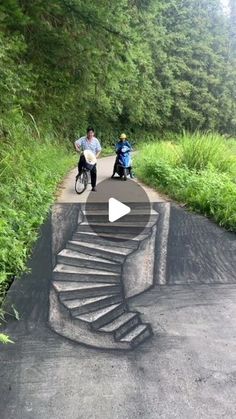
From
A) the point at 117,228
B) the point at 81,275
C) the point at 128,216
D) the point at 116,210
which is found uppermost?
the point at 81,275

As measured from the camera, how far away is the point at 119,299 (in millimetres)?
4227

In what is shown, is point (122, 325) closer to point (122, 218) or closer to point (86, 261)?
point (86, 261)

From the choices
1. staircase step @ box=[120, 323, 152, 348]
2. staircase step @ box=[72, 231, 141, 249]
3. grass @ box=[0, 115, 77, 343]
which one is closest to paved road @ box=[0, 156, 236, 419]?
staircase step @ box=[120, 323, 152, 348]

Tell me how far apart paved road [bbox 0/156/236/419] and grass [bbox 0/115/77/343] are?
0.31m

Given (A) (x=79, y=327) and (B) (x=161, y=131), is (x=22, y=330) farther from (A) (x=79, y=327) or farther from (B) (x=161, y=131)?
(B) (x=161, y=131)

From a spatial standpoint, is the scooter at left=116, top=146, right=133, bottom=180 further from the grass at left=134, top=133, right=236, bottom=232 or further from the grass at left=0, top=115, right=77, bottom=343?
the grass at left=0, top=115, right=77, bottom=343

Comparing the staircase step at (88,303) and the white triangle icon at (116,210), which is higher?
the staircase step at (88,303)

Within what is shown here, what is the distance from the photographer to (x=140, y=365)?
3.08 metres

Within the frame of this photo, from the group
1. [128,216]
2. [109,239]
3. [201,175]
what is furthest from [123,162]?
[109,239]

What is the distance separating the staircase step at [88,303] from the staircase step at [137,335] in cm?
56

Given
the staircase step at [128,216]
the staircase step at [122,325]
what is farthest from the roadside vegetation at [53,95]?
the staircase step at [122,325]

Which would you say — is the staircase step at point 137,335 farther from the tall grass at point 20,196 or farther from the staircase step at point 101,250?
the staircase step at point 101,250

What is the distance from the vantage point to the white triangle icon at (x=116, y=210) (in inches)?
294

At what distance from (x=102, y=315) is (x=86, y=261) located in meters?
1.41
